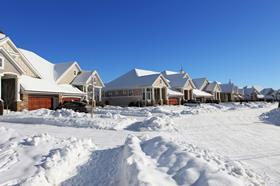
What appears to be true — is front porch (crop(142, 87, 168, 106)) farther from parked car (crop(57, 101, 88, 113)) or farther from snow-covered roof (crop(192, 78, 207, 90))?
snow-covered roof (crop(192, 78, 207, 90))

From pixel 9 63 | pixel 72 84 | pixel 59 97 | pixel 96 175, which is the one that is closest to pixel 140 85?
pixel 72 84

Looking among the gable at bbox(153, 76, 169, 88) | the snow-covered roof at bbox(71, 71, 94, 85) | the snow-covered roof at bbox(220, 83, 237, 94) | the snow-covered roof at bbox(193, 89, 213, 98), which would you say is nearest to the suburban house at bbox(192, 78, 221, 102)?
the snow-covered roof at bbox(193, 89, 213, 98)

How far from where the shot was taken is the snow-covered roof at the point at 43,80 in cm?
3328

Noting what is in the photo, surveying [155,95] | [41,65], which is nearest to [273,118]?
[155,95]

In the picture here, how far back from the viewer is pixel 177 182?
6.21 m

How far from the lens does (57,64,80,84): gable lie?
4174 centimetres

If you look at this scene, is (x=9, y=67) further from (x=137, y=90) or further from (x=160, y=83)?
(x=160, y=83)

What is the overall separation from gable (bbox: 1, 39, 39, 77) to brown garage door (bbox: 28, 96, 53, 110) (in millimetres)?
3164

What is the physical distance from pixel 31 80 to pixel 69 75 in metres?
8.86

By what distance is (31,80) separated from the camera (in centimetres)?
3488

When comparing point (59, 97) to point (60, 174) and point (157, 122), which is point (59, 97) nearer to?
point (157, 122)

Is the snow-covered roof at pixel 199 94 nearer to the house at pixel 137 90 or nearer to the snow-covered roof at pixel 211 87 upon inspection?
the snow-covered roof at pixel 211 87

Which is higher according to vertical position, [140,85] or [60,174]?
[140,85]

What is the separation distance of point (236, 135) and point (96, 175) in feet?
28.8
